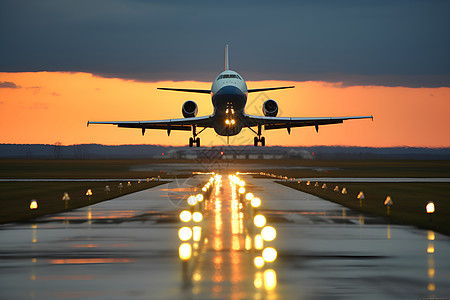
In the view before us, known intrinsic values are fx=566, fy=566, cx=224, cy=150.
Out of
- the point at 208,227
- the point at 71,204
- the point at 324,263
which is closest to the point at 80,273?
the point at 324,263

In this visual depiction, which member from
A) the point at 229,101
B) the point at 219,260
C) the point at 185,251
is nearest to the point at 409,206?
the point at 229,101

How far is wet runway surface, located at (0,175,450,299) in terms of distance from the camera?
38.0 ft

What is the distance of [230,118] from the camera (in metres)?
44.4

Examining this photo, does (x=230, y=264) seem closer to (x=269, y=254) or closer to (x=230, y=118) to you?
(x=269, y=254)

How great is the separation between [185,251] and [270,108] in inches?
1335

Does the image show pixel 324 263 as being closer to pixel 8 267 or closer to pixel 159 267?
pixel 159 267

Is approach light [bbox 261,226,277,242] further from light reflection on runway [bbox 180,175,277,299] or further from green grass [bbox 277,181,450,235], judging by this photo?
green grass [bbox 277,181,450,235]

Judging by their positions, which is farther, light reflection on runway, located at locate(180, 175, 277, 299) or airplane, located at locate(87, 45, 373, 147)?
airplane, located at locate(87, 45, 373, 147)

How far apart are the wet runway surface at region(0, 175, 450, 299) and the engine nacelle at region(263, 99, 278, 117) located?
23675 mm

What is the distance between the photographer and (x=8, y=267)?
14164mm

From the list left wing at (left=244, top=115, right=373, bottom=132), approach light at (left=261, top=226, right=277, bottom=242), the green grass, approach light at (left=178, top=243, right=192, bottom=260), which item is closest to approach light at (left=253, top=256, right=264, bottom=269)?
approach light at (left=178, top=243, right=192, bottom=260)

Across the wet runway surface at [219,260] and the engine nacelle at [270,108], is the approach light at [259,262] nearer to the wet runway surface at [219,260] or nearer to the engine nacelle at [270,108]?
the wet runway surface at [219,260]

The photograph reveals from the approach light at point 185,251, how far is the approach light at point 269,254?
2125 mm

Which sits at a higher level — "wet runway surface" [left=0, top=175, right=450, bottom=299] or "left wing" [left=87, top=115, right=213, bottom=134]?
"left wing" [left=87, top=115, right=213, bottom=134]
